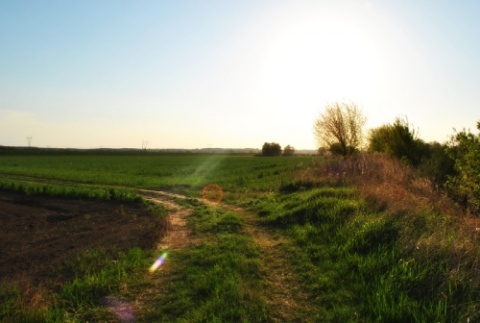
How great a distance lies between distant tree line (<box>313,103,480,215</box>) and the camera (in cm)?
1025

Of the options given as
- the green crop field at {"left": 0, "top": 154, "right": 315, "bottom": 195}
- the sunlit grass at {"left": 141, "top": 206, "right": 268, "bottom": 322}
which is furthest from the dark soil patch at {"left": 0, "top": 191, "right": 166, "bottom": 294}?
the green crop field at {"left": 0, "top": 154, "right": 315, "bottom": 195}

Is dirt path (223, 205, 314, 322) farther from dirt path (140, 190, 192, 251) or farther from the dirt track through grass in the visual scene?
dirt path (140, 190, 192, 251)

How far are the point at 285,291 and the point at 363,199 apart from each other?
249 inches

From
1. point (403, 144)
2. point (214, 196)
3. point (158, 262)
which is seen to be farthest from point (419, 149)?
point (158, 262)

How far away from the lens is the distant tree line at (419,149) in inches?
404

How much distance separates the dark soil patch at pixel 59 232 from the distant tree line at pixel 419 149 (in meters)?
9.12

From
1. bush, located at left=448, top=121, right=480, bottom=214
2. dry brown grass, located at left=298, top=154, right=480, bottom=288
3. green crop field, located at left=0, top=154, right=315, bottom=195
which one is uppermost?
bush, located at left=448, top=121, right=480, bottom=214

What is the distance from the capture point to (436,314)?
16.5 feet

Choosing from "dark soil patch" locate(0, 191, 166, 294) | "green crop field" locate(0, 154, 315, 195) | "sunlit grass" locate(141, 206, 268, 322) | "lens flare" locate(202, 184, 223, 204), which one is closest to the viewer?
"sunlit grass" locate(141, 206, 268, 322)

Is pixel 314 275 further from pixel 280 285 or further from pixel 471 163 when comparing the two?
pixel 471 163

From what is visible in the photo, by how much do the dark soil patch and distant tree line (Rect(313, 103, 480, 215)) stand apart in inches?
359

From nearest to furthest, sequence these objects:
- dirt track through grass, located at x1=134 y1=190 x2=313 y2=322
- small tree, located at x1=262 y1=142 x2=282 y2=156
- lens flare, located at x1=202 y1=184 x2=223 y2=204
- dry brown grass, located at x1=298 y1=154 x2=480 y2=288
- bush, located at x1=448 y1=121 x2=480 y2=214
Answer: dirt track through grass, located at x1=134 y1=190 x2=313 y2=322 → dry brown grass, located at x1=298 y1=154 x2=480 y2=288 → bush, located at x1=448 y1=121 x2=480 y2=214 → lens flare, located at x1=202 y1=184 x2=223 y2=204 → small tree, located at x1=262 y1=142 x2=282 y2=156

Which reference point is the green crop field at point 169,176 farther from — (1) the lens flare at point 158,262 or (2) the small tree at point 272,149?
(2) the small tree at point 272,149

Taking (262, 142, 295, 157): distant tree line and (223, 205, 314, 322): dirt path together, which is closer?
(223, 205, 314, 322): dirt path
